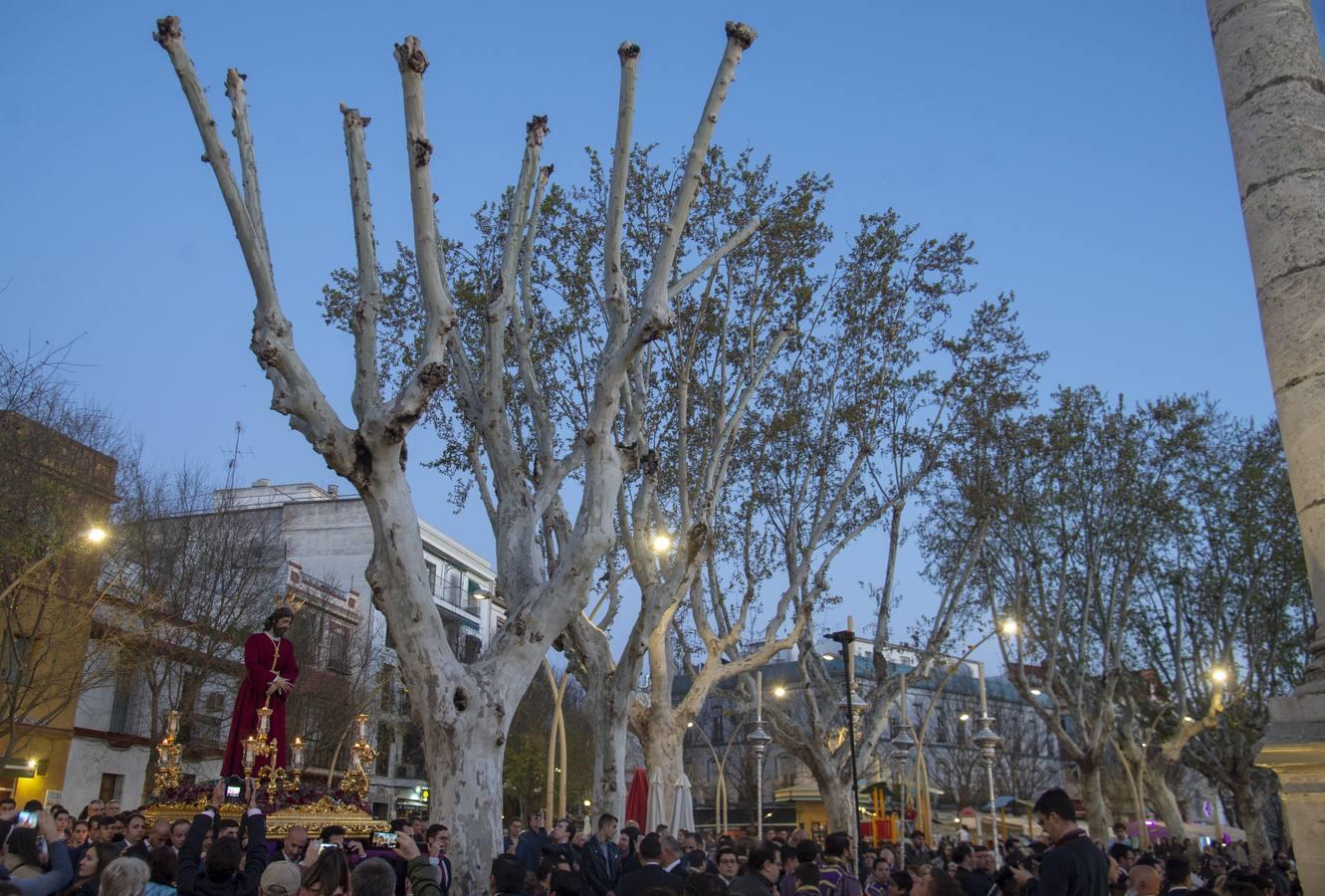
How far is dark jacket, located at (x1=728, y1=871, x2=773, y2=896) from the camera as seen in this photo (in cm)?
654

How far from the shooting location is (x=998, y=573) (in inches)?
1042

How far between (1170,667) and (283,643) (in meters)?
25.8

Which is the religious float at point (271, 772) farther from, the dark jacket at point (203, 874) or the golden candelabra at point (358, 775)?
the dark jacket at point (203, 874)

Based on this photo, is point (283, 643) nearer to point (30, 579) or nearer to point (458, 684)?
point (458, 684)

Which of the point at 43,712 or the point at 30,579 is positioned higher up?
the point at 30,579

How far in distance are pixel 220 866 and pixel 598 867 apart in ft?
14.3

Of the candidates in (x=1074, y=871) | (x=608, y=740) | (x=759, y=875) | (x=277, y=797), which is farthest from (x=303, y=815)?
(x=608, y=740)

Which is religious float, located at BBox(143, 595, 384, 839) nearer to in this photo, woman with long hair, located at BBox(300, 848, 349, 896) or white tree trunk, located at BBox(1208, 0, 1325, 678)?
woman with long hair, located at BBox(300, 848, 349, 896)

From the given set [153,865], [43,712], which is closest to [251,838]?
[153,865]

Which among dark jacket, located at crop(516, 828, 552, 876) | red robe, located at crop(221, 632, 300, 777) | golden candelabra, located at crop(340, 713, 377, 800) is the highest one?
red robe, located at crop(221, 632, 300, 777)

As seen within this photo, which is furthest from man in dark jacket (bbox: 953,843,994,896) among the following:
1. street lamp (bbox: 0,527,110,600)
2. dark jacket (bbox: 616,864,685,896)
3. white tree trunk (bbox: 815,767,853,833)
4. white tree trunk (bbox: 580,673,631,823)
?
street lamp (bbox: 0,527,110,600)

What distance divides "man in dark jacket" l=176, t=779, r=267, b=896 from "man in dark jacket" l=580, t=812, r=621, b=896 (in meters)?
3.35

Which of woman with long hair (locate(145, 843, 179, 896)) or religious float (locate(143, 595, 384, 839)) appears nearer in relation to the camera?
woman with long hair (locate(145, 843, 179, 896))

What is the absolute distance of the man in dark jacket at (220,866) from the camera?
530 centimetres
